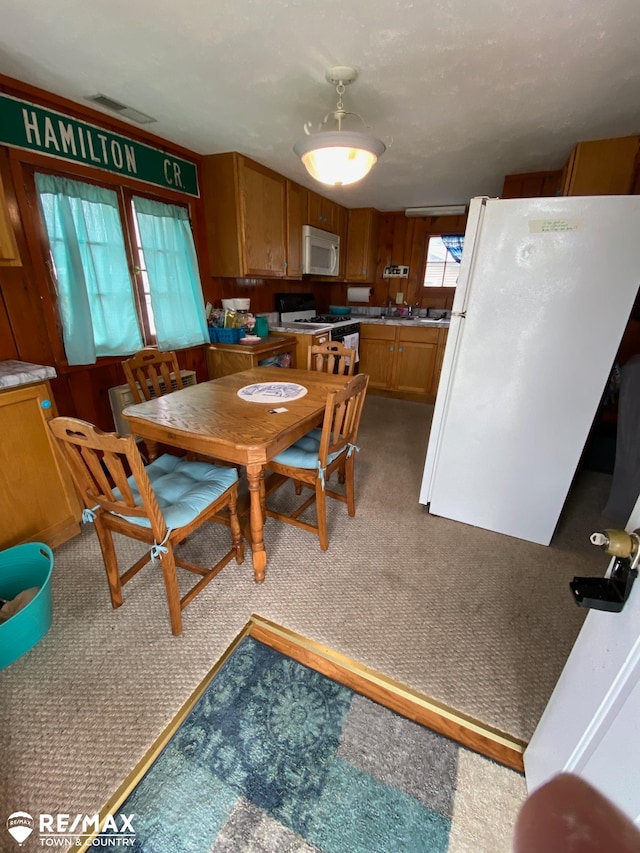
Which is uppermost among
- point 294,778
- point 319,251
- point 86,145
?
point 86,145

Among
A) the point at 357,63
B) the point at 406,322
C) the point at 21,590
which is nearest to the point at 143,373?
the point at 21,590

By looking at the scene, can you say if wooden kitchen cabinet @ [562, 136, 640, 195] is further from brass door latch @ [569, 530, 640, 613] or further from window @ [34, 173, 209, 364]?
window @ [34, 173, 209, 364]

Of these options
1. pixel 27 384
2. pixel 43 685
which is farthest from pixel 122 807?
pixel 27 384

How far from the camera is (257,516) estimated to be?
1.58 m

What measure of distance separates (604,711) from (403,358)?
399 cm

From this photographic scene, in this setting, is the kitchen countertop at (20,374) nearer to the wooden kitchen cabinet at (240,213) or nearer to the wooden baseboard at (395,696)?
the wooden baseboard at (395,696)

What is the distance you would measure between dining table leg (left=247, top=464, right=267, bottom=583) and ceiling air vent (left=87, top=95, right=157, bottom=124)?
2214 millimetres

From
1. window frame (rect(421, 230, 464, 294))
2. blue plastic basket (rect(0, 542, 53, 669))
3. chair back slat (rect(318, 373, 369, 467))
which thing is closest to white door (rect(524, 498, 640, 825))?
chair back slat (rect(318, 373, 369, 467))

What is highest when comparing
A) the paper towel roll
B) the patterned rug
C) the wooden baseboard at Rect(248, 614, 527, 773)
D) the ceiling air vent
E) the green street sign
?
the ceiling air vent

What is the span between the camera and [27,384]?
1.63 m

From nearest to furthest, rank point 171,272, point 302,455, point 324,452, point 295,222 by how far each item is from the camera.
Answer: point 324,452 < point 302,455 < point 171,272 < point 295,222

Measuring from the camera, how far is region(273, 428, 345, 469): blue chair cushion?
1.80 meters

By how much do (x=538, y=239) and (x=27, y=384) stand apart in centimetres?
245

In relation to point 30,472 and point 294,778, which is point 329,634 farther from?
point 30,472
